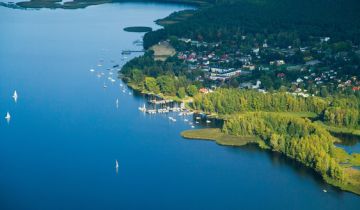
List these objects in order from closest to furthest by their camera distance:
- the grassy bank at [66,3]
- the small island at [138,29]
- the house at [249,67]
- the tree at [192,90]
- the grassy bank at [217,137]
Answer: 1. the grassy bank at [217,137]
2. the tree at [192,90]
3. the house at [249,67]
4. the small island at [138,29]
5. the grassy bank at [66,3]

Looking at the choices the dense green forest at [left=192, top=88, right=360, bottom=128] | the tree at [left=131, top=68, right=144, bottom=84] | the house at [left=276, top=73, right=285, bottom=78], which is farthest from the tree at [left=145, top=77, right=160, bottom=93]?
the house at [left=276, top=73, right=285, bottom=78]

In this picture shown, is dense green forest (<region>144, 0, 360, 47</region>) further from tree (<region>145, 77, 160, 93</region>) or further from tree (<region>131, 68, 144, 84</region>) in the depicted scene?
tree (<region>145, 77, 160, 93</region>)

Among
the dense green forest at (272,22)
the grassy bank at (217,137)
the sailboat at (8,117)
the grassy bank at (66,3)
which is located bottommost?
the sailboat at (8,117)

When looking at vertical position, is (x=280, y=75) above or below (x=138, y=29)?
above

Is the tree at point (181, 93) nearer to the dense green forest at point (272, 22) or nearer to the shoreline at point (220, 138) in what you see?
the shoreline at point (220, 138)

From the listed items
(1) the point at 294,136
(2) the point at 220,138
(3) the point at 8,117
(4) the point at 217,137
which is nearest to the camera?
(1) the point at 294,136

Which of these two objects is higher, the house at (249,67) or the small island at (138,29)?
the house at (249,67)

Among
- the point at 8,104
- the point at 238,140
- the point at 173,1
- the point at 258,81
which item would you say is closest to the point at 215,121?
the point at 238,140

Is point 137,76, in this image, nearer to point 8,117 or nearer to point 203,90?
point 203,90

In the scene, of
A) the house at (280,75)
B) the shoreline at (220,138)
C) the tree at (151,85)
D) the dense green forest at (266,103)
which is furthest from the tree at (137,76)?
the shoreline at (220,138)

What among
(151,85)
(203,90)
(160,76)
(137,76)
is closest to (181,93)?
(203,90)
